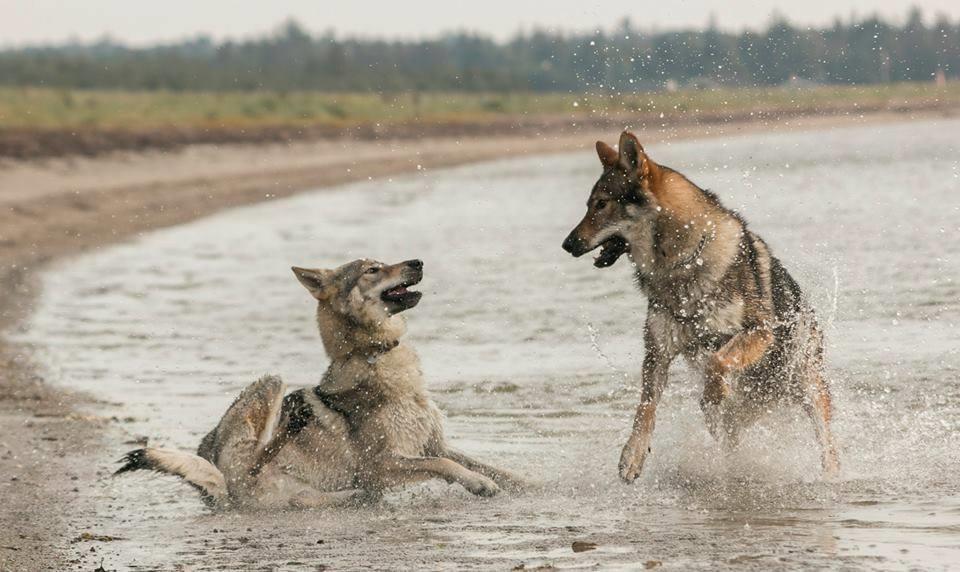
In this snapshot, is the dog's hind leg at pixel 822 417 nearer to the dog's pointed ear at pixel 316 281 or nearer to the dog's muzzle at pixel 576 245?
the dog's muzzle at pixel 576 245

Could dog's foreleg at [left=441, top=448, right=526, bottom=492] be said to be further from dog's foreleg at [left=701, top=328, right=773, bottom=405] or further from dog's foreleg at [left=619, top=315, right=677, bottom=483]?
dog's foreleg at [left=701, top=328, right=773, bottom=405]

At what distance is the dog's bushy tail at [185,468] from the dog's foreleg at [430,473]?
797 millimetres

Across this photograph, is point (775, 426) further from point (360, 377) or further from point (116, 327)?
point (116, 327)

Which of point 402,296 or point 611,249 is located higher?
point 611,249

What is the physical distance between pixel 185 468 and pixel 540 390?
340cm

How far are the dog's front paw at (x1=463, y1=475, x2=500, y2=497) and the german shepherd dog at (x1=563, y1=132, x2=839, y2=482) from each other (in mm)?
655

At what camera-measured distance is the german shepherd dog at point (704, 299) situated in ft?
22.5

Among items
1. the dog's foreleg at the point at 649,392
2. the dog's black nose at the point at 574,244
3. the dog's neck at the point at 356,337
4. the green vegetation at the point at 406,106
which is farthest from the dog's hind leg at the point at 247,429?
the green vegetation at the point at 406,106

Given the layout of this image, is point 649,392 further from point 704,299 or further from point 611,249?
point 611,249

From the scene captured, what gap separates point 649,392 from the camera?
7070mm

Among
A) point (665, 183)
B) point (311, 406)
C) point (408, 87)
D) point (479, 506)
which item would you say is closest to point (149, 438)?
point (311, 406)

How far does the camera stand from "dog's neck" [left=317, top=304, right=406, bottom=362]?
7117 millimetres

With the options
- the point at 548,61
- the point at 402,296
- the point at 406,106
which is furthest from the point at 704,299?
the point at 548,61

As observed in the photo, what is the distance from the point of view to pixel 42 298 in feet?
50.9
